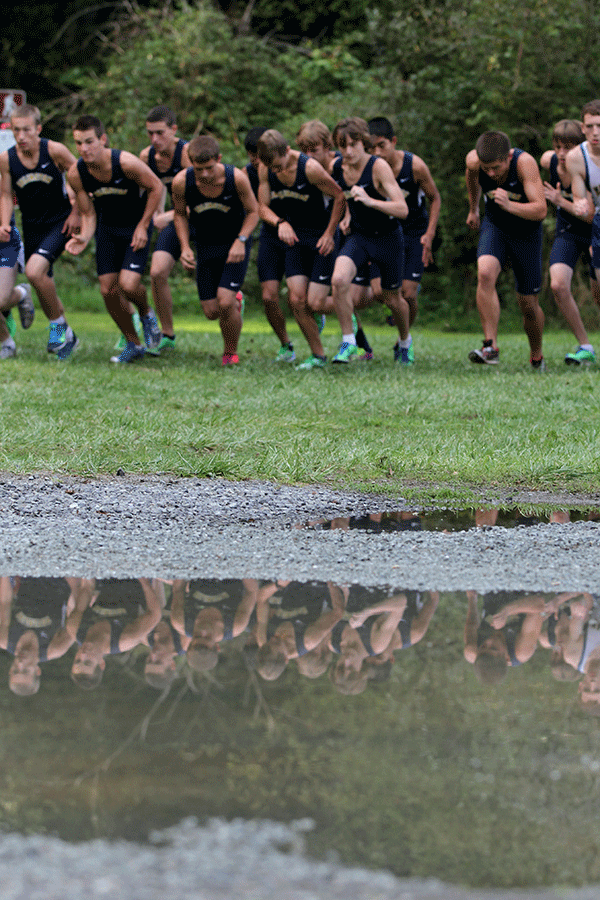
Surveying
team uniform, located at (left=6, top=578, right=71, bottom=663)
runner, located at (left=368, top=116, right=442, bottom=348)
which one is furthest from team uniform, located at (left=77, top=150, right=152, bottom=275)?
team uniform, located at (left=6, top=578, right=71, bottom=663)

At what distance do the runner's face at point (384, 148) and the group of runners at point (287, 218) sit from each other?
0.04 ft

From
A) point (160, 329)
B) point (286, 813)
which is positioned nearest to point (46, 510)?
point (286, 813)

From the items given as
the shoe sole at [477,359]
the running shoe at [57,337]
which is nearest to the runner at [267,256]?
the shoe sole at [477,359]

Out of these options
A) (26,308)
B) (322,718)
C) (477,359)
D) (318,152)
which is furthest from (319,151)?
(322,718)

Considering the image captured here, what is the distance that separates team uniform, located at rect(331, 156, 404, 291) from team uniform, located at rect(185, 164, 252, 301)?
88 cm

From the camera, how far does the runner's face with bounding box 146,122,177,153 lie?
11266mm

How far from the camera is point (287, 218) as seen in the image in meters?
10.9

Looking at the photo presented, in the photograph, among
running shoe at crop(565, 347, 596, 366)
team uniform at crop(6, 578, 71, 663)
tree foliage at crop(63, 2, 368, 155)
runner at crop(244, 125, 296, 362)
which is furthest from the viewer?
tree foliage at crop(63, 2, 368, 155)

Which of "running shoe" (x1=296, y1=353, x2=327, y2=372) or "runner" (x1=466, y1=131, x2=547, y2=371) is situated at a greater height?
"runner" (x1=466, y1=131, x2=547, y2=371)

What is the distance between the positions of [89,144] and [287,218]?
5.87ft

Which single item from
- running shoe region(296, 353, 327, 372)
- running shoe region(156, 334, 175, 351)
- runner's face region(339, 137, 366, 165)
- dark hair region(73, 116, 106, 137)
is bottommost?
running shoe region(156, 334, 175, 351)

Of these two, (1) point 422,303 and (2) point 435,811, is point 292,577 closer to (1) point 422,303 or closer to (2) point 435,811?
(2) point 435,811

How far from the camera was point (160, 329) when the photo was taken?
12430mm

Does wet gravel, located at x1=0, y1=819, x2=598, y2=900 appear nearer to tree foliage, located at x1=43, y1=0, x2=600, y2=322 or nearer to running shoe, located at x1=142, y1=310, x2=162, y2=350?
running shoe, located at x1=142, y1=310, x2=162, y2=350
